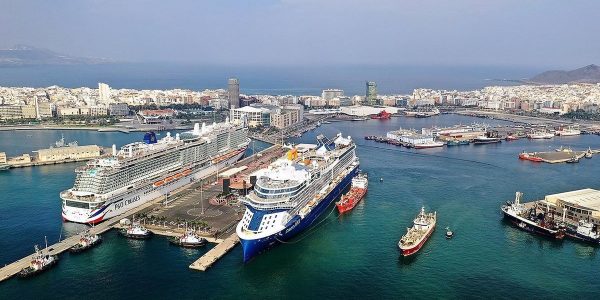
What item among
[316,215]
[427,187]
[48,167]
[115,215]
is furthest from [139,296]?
[48,167]

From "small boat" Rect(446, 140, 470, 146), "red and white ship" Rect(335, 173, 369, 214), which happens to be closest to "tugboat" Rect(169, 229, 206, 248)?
"red and white ship" Rect(335, 173, 369, 214)

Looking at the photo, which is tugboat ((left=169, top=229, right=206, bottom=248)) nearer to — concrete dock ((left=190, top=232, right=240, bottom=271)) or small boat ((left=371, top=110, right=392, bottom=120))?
concrete dock ((left=190, top=232, right=240, bottom=271))

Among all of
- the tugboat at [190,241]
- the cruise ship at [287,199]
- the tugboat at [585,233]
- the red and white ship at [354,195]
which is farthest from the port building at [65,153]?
the tugboat at [585,233]

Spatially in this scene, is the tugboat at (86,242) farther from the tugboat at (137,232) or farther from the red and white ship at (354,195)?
the red and white ship at (354,195)

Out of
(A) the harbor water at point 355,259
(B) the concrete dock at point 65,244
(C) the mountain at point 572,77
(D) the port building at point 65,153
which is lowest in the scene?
(A) the harbor water at point 355,259

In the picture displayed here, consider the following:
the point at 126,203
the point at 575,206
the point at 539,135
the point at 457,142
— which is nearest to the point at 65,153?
the point at 126,203

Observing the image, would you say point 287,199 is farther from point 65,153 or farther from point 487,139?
point 487,139
